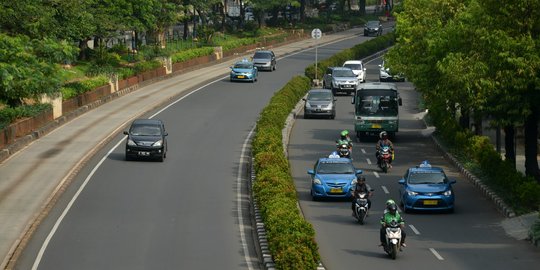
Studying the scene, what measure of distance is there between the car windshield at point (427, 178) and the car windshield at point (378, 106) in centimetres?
1832

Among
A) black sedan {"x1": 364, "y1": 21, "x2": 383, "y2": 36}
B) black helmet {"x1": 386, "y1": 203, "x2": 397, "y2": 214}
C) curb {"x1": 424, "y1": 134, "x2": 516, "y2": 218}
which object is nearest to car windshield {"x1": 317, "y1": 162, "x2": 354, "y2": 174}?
curb {"x1": 424, "y1": 134, "x2": 516, "y2": 218}

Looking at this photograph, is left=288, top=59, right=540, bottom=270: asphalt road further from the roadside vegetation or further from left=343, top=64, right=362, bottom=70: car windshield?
left=343, top=64, right=362, bottom=70: car windshield

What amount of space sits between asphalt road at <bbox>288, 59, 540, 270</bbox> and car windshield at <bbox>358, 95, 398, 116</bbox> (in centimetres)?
189

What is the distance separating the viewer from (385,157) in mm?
50125

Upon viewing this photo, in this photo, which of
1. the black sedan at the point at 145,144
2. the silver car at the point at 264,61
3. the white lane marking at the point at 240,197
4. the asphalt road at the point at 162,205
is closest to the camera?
the asphalt road at the point at 162,205

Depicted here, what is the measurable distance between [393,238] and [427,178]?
9126 mm

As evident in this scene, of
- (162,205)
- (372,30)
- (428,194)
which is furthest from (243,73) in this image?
(372,30)

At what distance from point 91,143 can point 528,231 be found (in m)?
26.3

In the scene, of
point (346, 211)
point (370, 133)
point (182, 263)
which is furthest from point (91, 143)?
point (182, 263)

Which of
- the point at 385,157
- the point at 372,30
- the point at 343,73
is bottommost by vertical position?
the point at 385,157

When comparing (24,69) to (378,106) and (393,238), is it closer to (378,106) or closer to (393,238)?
(393,238)

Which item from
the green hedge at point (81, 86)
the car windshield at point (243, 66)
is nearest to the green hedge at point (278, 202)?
the green hedge at point (81, 86)

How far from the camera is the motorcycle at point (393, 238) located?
3259 centimetres

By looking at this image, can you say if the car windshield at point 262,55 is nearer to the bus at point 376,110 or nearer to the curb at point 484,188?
the bus at point 376,110
